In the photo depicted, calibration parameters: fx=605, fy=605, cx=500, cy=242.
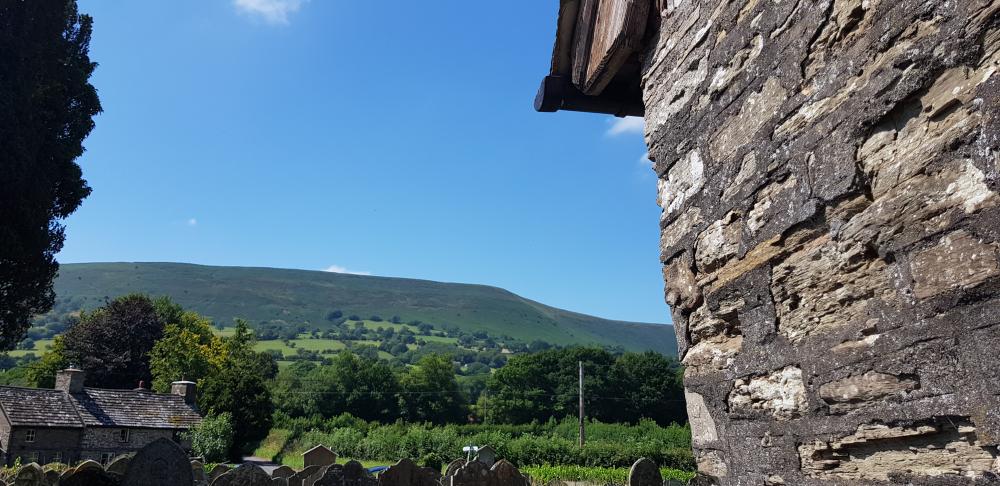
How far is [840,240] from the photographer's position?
7.61 ft

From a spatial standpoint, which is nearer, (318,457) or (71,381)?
(318,457)

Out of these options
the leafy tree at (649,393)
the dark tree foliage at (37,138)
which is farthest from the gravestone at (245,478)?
the leafy tree at (649,393)

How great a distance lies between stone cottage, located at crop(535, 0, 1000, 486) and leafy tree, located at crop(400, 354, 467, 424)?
6480 cm

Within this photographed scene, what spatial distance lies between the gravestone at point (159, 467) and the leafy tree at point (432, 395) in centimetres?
6193

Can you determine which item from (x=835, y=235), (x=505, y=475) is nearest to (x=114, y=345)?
(x=505, y=475)

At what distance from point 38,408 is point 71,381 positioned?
199 cm

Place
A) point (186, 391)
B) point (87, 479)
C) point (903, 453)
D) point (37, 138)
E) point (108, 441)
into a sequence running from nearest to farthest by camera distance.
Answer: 1. point (903, 453)
2. point (87, 479)
3. point (37, 138)
4. point (108, 441)
5. point (186, 391)

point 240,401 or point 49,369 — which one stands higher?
point 49,369

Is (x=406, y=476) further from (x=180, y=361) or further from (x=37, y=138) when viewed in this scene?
(x=180, y=361)

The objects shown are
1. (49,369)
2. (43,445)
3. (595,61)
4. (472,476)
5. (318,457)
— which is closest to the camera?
(595,61)

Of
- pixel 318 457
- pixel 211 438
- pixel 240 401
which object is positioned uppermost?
pixel 318 457

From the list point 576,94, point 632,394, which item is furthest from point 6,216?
point 632,394

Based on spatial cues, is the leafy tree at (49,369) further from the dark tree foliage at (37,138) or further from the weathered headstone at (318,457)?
the weathered headstone at (318,457)

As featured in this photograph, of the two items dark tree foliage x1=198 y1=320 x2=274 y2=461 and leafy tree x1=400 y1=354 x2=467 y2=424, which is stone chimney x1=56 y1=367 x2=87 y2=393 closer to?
dark tree foliage x1=198 y1=320 x2=274 y2=461
